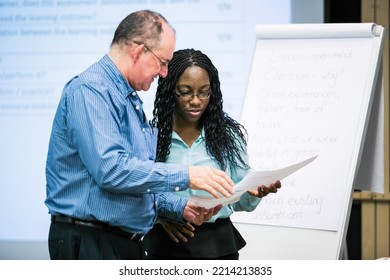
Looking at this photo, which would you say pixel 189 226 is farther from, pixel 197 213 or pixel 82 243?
pixel 82 243

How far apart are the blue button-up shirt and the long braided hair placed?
27cm

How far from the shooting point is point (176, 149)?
82.7 inches

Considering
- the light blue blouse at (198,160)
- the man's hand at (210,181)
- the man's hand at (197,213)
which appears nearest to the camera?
the man's hand at (210,181)

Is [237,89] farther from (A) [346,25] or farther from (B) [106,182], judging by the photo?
(B) [106,182]

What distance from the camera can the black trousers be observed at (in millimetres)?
1737

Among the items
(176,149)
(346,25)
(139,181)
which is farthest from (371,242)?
(139,181)

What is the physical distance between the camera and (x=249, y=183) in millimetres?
1798

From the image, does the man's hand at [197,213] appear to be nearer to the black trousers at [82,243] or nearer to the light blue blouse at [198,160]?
the light blue blouse at [198,160]

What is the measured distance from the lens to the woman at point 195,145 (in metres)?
2.04

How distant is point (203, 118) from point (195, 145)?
102mm

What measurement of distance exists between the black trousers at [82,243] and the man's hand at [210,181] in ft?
0.91

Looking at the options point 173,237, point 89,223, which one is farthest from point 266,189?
point 89,223

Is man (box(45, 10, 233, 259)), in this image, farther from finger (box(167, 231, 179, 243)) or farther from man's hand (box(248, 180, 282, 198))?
man's hand (box(248, 180, 282, 198))

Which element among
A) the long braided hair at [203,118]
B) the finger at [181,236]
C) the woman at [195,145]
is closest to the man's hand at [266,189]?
the woman at [195,145]
